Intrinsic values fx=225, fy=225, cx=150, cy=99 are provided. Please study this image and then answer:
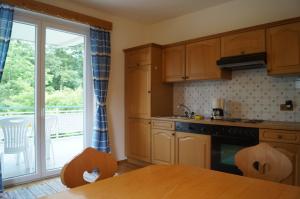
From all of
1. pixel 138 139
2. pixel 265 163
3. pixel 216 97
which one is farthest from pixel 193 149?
pixel 265 163

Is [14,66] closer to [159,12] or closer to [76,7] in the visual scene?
[76,7]

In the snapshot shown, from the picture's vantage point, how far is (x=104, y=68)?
3.71m

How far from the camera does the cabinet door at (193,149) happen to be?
9.95ft

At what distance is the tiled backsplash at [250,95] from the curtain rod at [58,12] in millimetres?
1789

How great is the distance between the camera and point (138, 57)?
387 centimetres

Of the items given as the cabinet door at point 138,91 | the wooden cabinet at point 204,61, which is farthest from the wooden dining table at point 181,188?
the cabinet door at point 138,91

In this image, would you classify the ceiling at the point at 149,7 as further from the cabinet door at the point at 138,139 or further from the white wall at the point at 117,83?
the cabinet door at the point at 138,139

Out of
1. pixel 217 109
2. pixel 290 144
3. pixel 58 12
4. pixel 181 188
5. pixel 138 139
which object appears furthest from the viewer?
pixel 138 139

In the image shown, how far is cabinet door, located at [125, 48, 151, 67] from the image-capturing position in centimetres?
372

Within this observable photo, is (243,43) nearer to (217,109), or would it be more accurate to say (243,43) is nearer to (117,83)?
(217,109)

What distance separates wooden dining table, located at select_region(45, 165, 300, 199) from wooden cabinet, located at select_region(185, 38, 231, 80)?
2.17 metres

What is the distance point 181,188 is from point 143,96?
2744 millimetres

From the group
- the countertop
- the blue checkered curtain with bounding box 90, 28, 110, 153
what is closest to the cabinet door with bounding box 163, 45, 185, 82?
the countertop

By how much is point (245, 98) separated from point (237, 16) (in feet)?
4.00
